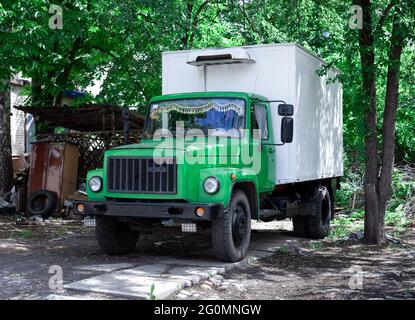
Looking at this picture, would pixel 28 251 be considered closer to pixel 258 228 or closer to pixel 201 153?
pixel 201 153

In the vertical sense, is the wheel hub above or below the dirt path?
above

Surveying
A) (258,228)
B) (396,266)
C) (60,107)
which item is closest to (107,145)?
(60,107)

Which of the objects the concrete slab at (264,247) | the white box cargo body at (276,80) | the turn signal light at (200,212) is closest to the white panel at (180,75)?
the white box cargo body at (276,80)

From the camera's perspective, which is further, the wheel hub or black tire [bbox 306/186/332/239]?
black tire [bbox 306/186/332/239]

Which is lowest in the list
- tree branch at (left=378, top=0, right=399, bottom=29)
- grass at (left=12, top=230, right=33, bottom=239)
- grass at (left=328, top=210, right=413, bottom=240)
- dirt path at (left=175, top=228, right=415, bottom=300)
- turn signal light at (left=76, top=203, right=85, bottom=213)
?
dirt path at (left=175, top=228, right=415, bottom=300)

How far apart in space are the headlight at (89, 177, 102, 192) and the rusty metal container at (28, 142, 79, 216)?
6.59 m

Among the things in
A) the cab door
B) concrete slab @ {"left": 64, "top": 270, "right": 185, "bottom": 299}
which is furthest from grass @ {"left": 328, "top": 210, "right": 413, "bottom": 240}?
concrete slab @ {"left": 64, "top": 270, "right": 185, "bottom": 299}

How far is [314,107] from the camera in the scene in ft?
35.9

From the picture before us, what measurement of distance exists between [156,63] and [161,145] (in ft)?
24.1

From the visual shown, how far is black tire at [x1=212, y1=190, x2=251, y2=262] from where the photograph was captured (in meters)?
7.94

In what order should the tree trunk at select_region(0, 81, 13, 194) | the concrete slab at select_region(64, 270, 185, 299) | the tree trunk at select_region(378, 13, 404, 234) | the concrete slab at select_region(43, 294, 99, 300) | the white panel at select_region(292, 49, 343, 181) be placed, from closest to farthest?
1. the concrete slab at select_region(43, 294, 99, 300)
2. the concrete slab at select_region(64, 270, 185, 299)
3. the white panel at select_region(292, 49, 343, 181)
4. the tree trunk at select_region(378, 13, 404, 234)
5. the tree trunk at select_region(0, 81, 13, 194)

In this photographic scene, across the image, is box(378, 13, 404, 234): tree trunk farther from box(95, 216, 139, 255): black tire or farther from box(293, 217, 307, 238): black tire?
box(95, 216, 139, 255): black tire

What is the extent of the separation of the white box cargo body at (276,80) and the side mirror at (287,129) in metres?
0.61

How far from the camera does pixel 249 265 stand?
8.66 meters
